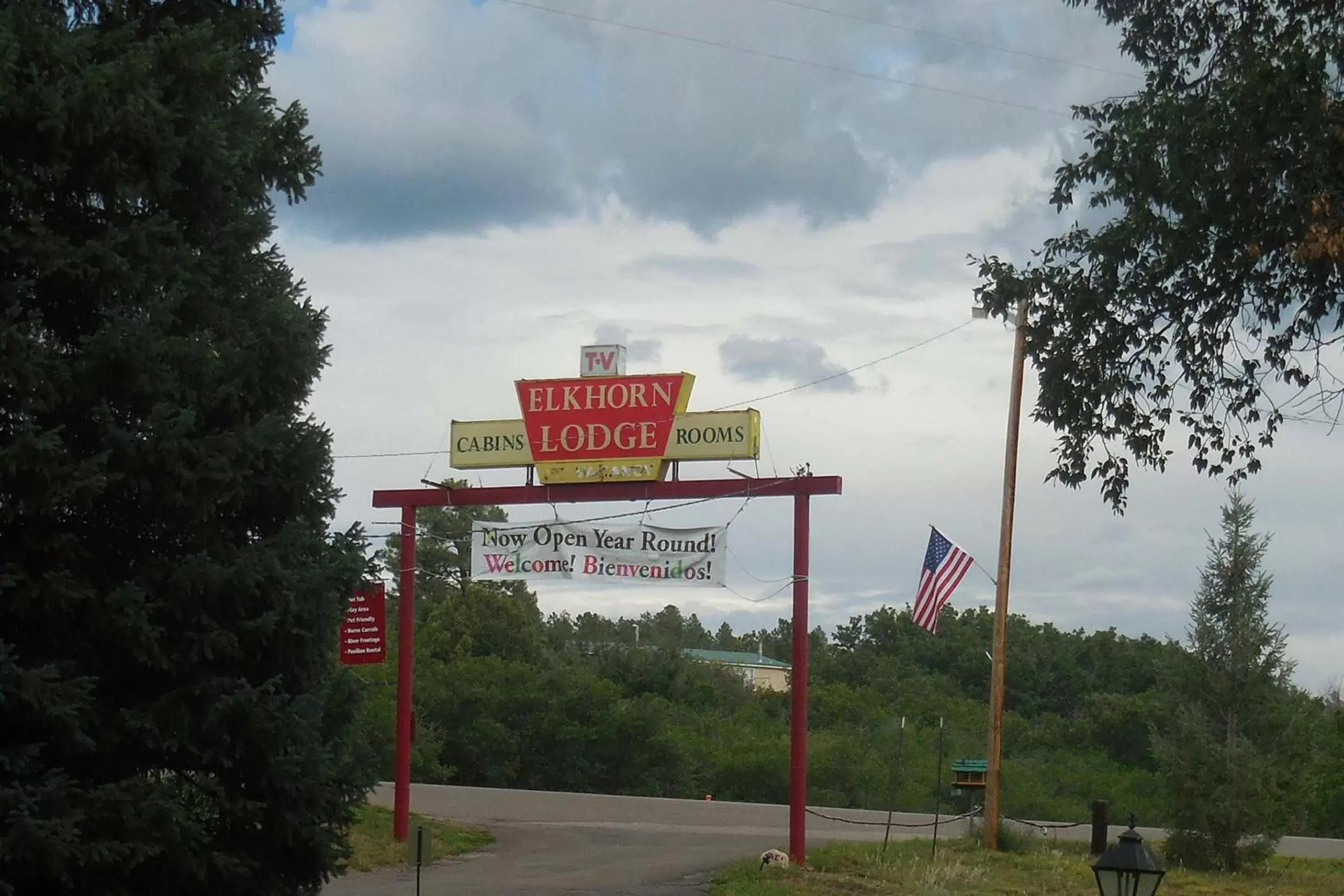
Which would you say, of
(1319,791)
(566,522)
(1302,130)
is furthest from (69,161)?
(1319,791)

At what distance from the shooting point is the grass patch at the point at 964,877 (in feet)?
59.7

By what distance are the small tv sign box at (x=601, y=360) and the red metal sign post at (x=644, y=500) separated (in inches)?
57.8

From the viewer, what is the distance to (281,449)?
979 centimetres

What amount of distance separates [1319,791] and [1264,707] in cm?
1898

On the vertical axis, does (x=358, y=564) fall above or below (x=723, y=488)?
below

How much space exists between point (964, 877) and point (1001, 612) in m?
4.99

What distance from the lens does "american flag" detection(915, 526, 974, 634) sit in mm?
21812

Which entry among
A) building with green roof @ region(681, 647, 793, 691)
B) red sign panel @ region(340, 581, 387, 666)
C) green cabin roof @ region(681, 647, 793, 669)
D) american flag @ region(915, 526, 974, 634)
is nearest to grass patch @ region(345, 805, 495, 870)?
red sign panel @ region(340, 581, 387, 666)

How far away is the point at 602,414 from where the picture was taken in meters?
20.9

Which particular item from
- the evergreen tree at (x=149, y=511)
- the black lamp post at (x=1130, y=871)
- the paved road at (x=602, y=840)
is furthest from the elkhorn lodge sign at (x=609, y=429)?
the black lamp post at (x=1130, y=871)

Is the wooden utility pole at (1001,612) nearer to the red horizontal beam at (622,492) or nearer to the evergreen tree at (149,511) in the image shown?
the red horizontal beam at (622,492)

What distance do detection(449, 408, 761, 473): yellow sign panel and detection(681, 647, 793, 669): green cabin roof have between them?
198 ft

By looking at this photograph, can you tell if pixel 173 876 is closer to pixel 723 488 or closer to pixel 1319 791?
pixel 723 488

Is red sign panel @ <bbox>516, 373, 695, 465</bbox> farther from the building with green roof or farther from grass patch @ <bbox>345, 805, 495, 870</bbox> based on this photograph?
the building with green roof
